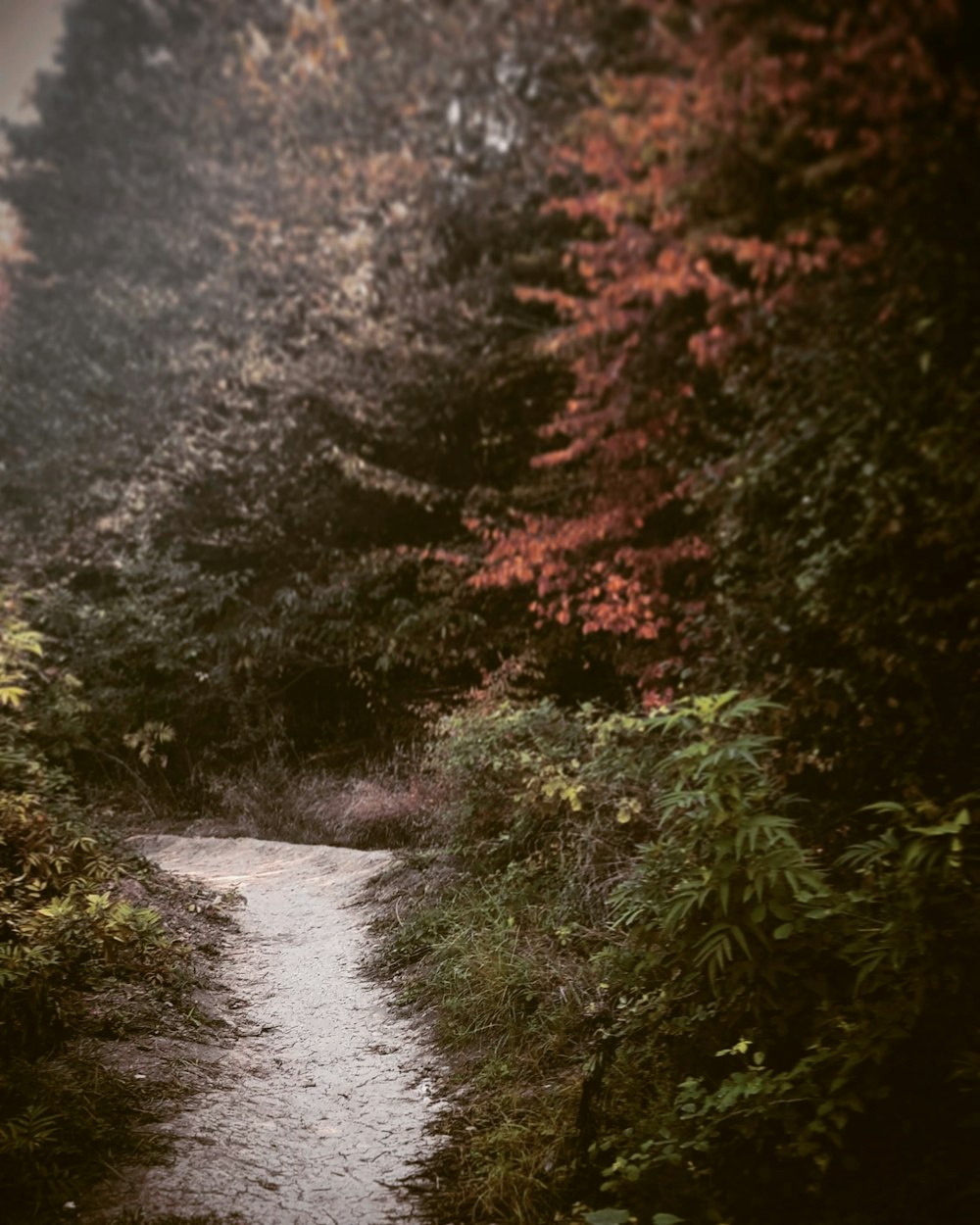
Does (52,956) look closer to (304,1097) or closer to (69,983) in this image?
(69,983)

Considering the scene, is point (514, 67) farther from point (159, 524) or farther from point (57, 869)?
point (159, 524)

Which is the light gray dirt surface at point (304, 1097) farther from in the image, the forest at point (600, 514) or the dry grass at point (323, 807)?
the dry grass at point (323, 807)

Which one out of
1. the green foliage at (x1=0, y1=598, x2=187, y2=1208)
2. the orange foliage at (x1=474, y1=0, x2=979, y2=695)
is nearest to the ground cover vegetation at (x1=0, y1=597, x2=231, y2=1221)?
the green foliage at (x1=0, y1=598, x2=187, y2=1208)

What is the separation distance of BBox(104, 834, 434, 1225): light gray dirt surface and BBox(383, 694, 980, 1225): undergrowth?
27 centimetres

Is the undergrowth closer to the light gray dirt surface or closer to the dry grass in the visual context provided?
the light gray dirt surface

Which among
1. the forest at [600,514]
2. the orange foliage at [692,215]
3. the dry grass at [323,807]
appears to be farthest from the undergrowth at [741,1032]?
the dry grass at [323,807]

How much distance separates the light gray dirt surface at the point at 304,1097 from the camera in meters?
2.86

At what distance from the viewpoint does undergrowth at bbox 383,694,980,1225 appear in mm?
2322

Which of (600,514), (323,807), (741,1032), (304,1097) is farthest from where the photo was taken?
(323,807)

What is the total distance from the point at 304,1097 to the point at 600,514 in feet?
10.6

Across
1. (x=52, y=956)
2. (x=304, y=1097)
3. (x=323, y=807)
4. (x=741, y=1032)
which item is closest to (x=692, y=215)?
(x=741, y=1032)

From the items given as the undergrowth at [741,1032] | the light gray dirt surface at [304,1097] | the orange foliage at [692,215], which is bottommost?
the light gray dirt surface at [304,1097]

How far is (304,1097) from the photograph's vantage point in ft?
11.8

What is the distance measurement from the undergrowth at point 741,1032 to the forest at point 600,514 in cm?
2
